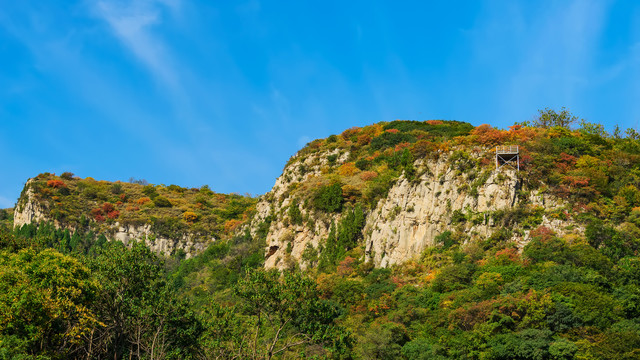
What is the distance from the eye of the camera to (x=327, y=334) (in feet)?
71.9

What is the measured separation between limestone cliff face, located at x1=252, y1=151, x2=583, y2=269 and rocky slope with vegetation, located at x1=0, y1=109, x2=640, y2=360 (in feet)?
0.39

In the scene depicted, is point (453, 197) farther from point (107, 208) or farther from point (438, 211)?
point (107, 208)

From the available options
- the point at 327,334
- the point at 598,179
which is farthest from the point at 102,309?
the point at 598,179

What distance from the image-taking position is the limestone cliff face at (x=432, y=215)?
131ft

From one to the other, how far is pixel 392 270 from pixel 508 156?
12.3 meters

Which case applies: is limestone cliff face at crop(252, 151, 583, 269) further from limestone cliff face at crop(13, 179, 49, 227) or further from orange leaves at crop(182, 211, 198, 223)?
limestone cliff face at crop(13, 179, 49, 227)

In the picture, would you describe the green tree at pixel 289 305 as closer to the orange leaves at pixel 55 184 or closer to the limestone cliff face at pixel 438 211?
the limestone cliff face at pixel 438 211

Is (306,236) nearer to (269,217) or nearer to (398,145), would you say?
(269,217)

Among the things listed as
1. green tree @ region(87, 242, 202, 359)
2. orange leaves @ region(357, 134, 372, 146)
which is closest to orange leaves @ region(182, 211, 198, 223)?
orange leaves @ region(357, 134, 372, 146)

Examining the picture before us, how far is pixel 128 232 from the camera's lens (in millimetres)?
75312

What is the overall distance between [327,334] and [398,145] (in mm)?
39390

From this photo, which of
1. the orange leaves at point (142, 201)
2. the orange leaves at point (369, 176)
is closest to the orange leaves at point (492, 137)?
the orange leaves at point (369, 176)

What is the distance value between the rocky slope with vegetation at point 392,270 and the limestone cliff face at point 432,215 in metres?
0.12

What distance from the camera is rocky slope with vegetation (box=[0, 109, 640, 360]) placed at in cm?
2339
